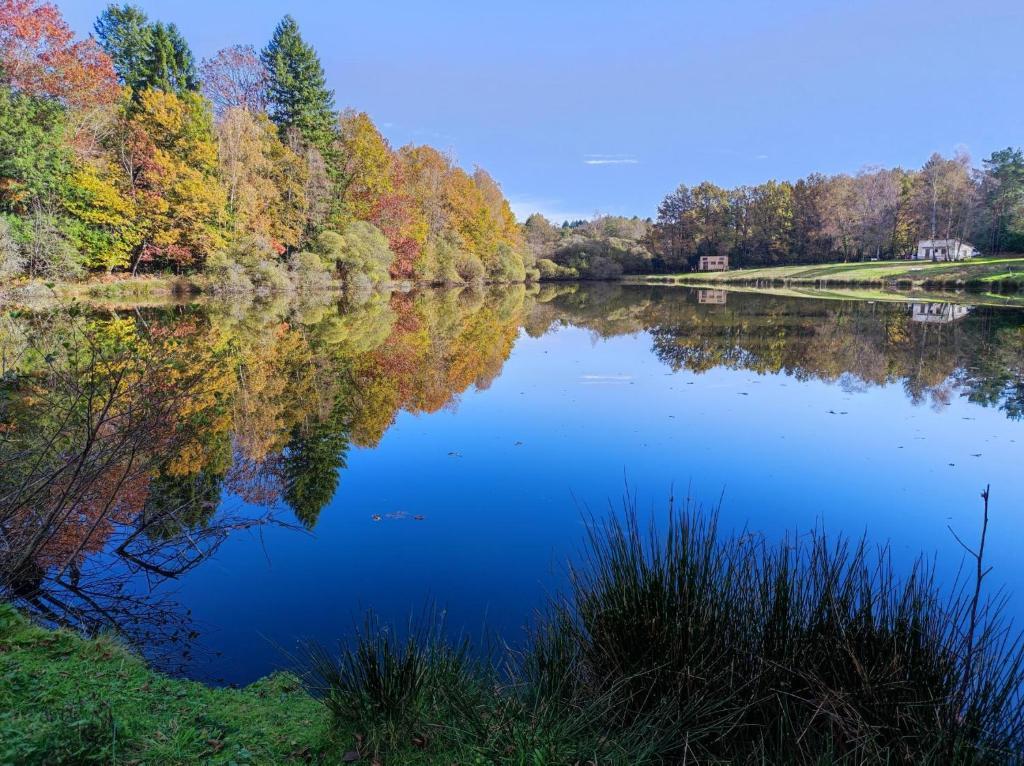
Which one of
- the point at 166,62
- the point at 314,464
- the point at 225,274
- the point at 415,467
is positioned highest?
the point at 166,62

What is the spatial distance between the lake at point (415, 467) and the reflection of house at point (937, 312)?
23.1 ft

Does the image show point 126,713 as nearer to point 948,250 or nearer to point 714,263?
point 948,250

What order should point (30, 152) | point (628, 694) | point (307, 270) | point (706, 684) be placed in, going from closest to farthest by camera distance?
point (706, 684), point (628, 694), point (30, 152), point (307, 270)

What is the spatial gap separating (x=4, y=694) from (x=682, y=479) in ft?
21.5

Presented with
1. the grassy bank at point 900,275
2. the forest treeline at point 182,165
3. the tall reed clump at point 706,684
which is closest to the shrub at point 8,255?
the forest treeline at point 182,165

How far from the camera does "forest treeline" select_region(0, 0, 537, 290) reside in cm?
2509

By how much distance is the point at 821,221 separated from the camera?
224 feet

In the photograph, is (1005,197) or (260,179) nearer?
(260,179)

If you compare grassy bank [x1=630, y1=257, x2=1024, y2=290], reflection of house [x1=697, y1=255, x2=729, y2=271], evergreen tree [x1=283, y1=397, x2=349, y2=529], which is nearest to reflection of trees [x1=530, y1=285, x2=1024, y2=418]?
evergreen tree [x1=283, y1=397, x2=349, y2=529]

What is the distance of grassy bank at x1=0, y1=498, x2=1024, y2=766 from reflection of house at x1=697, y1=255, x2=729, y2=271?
7683 cm

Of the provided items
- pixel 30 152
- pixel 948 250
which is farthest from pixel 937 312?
pixel 948 250

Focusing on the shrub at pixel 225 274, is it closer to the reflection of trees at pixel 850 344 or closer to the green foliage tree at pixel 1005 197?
the reflection of trees at pixel 850 344

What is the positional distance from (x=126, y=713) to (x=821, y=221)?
7831cm

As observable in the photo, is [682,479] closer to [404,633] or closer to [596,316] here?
[404,633]
